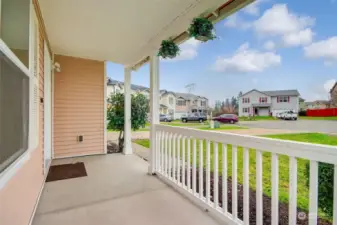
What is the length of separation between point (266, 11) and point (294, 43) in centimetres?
32

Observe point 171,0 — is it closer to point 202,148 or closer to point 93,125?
point 202,148

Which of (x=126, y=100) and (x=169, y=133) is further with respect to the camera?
(x=126, y=100)

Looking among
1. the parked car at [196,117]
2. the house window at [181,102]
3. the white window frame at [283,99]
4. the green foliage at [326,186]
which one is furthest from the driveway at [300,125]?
the house window at [181,102]

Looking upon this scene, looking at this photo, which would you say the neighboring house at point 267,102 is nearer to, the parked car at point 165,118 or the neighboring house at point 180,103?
the neighboring house at point 180,103

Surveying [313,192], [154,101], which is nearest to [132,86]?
[154,101]

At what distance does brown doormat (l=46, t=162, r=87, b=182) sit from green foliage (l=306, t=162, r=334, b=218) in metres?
3.20

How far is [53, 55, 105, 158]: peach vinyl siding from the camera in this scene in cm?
442

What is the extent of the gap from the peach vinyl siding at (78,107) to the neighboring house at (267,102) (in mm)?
4028

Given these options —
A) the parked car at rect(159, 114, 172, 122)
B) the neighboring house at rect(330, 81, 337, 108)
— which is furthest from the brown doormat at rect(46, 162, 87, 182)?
the neighboring house at rect(330, 81, 337, 108)

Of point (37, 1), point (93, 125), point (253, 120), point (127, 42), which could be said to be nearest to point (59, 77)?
point (93, 125)

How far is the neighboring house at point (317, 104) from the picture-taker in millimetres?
1197

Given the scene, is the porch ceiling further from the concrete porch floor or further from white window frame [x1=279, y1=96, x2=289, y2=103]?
the concrete porch floor

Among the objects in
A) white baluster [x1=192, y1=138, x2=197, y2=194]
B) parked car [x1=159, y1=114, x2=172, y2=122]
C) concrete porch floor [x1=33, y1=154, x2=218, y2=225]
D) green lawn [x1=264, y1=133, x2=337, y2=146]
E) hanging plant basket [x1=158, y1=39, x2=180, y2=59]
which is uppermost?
hanging plant basket [x1=158, y1=39, x2=180, y2=59]

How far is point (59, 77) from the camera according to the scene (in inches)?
173
